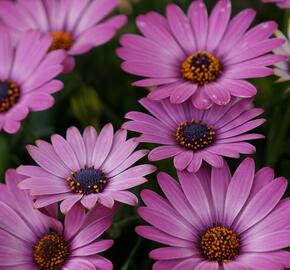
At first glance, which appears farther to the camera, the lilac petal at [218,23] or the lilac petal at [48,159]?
the lilac petal at [218,23]

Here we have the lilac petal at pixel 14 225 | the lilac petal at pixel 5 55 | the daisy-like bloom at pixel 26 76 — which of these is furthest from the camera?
the lilac petal at pixel 5 55

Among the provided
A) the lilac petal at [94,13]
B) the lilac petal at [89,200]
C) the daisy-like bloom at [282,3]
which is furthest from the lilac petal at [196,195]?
the lilac petal at [94,13]

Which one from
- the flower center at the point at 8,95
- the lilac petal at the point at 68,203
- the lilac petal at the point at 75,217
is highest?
the flower center at the point at 8,95

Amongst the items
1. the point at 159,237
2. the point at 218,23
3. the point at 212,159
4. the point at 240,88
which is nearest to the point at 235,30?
the point at 218,23

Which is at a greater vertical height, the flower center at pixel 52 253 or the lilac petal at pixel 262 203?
the lilac petal at pixel 262 203

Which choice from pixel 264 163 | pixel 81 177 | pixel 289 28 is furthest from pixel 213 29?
pixel 81 177

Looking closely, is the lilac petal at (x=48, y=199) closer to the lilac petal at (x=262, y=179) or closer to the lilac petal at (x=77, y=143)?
the lilac petal at (x=77, y=143)

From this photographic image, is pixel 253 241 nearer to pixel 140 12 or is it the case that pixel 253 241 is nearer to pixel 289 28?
pixel 289 28
